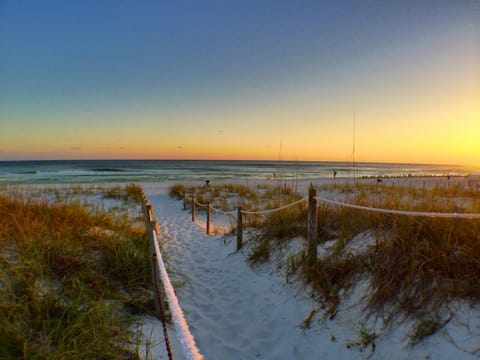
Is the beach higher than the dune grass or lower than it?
lower

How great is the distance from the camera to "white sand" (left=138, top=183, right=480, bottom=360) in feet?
7.11

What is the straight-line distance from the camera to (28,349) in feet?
6.13

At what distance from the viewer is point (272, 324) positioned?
316 cm

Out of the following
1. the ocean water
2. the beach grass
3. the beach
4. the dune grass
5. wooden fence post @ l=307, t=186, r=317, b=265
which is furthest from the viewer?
the ocean water

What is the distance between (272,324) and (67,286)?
2366mm

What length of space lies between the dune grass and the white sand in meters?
0.48

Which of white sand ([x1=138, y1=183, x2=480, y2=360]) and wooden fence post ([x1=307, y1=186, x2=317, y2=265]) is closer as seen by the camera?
white sand ([x1=138, y1=183, x2=480, y2=360])

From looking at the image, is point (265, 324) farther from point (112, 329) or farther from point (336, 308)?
point (112, 329)

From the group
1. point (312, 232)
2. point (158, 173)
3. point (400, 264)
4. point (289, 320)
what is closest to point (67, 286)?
point (289, 320)

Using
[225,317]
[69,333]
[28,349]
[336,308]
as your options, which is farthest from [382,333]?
[28,349]

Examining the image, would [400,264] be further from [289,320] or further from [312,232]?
[289,320]

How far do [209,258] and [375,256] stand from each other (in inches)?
138

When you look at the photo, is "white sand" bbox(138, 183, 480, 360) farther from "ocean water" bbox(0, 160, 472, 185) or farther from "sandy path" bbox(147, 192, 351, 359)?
"ocean water" bbox(0, 160, 472, 185)

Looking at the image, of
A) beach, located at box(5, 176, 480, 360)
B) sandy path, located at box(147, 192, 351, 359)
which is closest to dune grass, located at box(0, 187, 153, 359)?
beach, located at box(5, 176, 480, 360)
